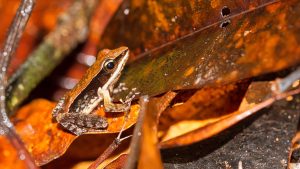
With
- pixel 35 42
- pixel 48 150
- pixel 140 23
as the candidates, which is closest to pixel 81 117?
pixel 48 150

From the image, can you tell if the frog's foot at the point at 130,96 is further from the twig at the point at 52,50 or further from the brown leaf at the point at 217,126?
the twig at the point at 52,50

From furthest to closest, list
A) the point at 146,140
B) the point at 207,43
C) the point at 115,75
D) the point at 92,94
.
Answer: the point at 92,94, the point at 115,75, the point at 207,43, the point at 146,140

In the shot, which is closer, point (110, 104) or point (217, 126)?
point (217, 126)

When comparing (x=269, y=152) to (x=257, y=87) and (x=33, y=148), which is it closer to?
(x=257, y=87)

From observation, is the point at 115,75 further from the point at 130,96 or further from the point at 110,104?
the point at 130,96

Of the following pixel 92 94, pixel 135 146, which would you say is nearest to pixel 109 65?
pixel 92 94

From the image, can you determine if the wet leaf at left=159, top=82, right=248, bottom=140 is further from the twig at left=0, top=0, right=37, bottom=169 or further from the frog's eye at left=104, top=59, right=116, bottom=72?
the twig at left=0, top=0, right=37, bottom=169

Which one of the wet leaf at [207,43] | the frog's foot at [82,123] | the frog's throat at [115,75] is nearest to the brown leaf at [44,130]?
the frog's foot at [82,123]
